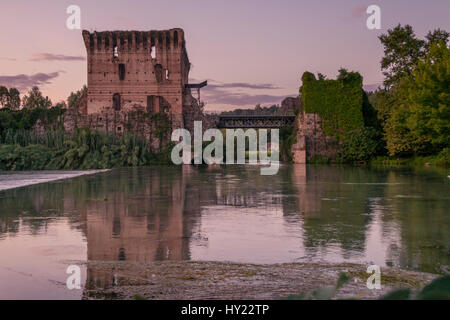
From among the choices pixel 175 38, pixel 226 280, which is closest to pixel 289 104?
pixel 175 38

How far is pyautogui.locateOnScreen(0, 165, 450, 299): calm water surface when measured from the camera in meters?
6.95

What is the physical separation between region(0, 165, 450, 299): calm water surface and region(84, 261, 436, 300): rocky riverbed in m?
0.35

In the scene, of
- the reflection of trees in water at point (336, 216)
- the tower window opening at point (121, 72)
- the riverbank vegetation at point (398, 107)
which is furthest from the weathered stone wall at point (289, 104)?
the reflection of trees in water at point (336, 216)

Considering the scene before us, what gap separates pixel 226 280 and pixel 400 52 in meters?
41.4

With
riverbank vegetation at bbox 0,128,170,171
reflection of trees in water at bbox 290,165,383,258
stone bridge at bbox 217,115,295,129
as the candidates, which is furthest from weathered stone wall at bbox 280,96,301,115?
reflection of trees in water at bbox 290,165,383,258

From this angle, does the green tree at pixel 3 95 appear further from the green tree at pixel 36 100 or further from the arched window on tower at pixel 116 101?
the arched window on tower at pixel 116 101

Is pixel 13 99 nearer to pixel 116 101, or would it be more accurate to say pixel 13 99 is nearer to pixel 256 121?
pixel 116 101

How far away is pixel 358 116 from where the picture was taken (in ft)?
148

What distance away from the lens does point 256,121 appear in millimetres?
55531

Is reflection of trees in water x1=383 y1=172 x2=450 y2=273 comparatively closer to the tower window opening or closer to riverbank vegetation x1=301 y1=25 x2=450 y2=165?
riverbank vegetation x1=301 y1=25 x2=450 y2=165

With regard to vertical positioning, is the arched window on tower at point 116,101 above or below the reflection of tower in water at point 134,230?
above

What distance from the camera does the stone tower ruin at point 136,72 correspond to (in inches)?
1976

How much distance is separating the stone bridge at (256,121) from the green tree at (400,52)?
13970mm
